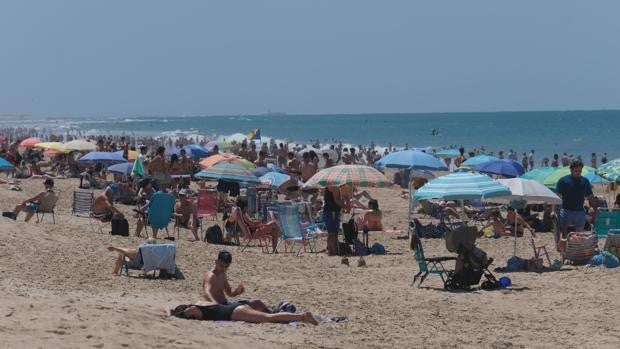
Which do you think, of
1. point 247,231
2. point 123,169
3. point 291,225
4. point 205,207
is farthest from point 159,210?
point 123,169

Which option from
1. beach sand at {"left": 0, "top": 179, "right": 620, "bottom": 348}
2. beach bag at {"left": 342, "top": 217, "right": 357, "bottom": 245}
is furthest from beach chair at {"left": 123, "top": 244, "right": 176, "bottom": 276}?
beach bag at {"left": 342, "top": 217, "right": 357, "bottom": 245}

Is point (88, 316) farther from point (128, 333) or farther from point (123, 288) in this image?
point (123, 288)

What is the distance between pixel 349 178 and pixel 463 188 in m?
2.46

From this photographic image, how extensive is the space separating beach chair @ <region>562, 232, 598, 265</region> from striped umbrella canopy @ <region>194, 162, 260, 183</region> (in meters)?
5.79

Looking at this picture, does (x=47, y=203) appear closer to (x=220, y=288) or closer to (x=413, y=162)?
(x=413, y=162)

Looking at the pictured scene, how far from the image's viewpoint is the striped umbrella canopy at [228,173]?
15.0 metres

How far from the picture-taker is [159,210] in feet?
43.3

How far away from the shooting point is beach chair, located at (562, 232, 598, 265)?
11203 millimetres

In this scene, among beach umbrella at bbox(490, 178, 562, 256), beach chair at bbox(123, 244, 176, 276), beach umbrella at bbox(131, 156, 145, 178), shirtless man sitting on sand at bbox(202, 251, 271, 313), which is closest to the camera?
shirtless man sitting on sand at bbox(202, 251, 271, 313)

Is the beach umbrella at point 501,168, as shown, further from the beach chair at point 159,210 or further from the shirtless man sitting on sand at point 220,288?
the shirtless man sitting on sand at point 220,288

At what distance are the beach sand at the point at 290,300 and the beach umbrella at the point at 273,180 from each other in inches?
164

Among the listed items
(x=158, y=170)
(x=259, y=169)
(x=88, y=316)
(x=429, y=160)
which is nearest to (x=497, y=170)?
(x=429, y=160)

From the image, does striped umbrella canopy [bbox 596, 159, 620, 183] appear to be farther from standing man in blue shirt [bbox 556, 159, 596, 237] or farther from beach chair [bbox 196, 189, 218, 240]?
beach chair [bbox 196, 189, 218, 240]

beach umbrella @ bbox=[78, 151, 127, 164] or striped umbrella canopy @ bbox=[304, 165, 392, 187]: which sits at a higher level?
striped umbrella canopy @ bbox=[304, 165, 392, 187]
